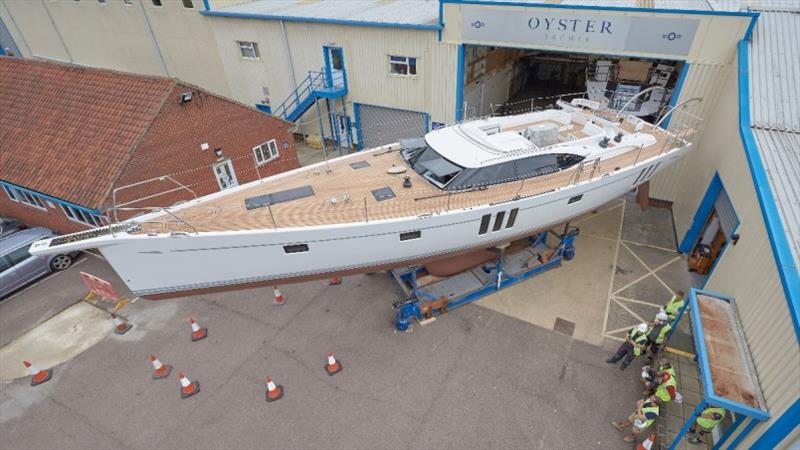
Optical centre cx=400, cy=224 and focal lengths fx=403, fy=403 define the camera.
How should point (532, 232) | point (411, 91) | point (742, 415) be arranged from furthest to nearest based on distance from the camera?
point (411, 91)
point (532, 232)
point (742, 415)

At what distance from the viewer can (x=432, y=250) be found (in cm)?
812

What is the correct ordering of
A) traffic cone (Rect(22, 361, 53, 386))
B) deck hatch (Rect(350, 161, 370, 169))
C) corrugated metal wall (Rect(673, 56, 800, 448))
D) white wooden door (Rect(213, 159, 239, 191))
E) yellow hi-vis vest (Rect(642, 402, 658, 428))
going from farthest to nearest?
1. white wooden door (Rect(213, 159, 239, 191))
2. deck hatch (Rect(350, 161, 370, 169))
3. traffic cone (Rect(22, 361, 53, 386))
4. yellow hi-vis vest (Rect(642, 402, 658, 428))
5. corrugated metal wall (Rect(673, 56, 800, 448))

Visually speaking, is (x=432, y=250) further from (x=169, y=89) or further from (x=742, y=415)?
(x=169, y=89)

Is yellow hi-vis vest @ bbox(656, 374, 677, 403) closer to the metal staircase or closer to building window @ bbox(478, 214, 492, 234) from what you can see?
building window @ bbox(478, 214, 492, 234)

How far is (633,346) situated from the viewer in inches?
280

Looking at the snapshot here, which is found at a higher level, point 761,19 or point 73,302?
point 761,19

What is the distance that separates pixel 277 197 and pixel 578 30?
9.08 m

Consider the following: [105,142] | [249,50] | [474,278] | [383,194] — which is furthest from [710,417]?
[249,50]

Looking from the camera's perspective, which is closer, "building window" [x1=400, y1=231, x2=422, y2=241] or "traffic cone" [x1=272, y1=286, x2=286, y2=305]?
"building window" [x1=400, y1=231, x2=422, y2=241]

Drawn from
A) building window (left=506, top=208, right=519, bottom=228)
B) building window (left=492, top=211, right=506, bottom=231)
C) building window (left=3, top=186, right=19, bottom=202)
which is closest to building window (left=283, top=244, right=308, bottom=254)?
building window (left=492, top=211, right=506, bottom=231)

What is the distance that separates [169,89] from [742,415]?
1268 cm

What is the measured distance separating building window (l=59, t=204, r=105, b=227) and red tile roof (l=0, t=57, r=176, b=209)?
699 millimetres

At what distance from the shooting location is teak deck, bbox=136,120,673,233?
23.8 feet

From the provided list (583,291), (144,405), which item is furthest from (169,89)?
(583,291)
